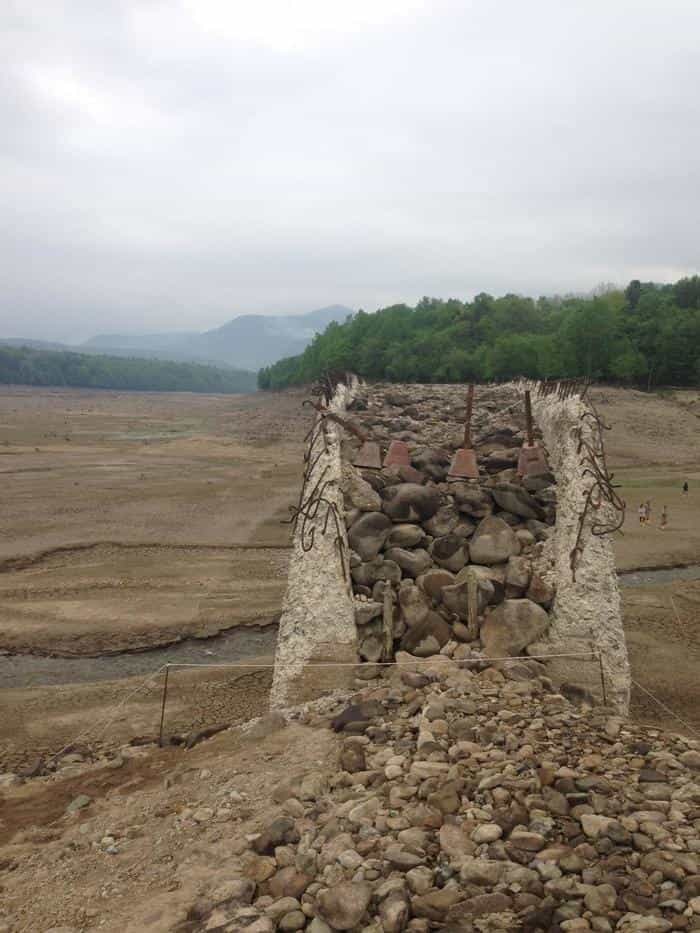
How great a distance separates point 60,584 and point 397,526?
1194 centimetres

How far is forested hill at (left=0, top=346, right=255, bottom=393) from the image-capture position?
109 metres

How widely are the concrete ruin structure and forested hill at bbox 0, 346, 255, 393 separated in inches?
4567

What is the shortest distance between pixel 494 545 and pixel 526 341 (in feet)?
156

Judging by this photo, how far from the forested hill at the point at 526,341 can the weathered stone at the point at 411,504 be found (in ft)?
95.7

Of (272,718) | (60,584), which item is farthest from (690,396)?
(272,718)

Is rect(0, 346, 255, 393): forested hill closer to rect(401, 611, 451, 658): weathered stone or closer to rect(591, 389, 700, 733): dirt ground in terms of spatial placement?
rect(591, 389, 700, 733): dirt ground

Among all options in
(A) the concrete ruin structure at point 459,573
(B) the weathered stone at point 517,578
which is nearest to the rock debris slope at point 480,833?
(A) the concrete ruin structure at point 459,573

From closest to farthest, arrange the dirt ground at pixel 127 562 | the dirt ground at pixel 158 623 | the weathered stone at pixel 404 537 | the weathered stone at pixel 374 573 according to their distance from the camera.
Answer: the dirt ground at pixel 158 623, the weathered stone at pixel 374 573, the weathered stone at pixel 404 537, the dirt ground at pixel 127 562

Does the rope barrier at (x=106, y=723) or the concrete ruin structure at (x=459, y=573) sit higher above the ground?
the concrete ruin structure at (x=459, y=573)

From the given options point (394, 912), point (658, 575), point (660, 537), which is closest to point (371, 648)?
point (394, 912)

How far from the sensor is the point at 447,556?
654 cm

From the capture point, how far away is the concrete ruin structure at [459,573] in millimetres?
5820

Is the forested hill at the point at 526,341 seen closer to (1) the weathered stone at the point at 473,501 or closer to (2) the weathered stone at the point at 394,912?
(1) the weathered stone at the point at 473,501

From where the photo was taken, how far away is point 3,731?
9.11 meters
